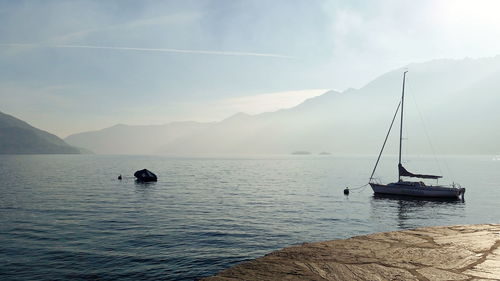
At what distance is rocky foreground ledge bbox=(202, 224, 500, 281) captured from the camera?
25.0 feet

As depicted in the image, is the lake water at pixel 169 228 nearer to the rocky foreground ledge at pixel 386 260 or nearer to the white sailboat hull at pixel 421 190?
the white sailboat hull at pixel 421 190

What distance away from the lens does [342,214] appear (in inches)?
1398

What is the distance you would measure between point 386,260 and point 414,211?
35.2m

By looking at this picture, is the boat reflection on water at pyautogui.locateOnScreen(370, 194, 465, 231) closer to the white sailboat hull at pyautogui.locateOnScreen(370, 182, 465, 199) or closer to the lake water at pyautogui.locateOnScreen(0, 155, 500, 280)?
the lake water at pyautogui.locateOnScreen(0, 155, 500, 280)

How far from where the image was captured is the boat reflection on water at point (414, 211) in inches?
1284

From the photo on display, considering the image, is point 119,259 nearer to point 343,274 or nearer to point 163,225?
point 163,225

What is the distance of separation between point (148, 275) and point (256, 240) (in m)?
8.53

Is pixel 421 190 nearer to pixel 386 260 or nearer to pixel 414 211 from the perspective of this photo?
pixel 414 211

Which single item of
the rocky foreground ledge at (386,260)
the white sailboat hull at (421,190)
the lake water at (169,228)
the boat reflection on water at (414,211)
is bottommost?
the boat reflection on water at (414,211)

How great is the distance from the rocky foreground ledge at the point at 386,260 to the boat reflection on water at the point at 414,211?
1933 cm

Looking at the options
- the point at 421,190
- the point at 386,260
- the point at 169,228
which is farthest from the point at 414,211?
the point at 386,260

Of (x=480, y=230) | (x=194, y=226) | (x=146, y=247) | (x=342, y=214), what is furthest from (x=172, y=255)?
(x=342, y=214)

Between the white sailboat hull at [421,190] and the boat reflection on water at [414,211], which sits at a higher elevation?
the white sailboat hull at [421,190]

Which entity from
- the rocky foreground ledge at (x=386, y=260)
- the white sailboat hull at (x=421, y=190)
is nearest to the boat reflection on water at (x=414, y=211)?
the white sailboat hull at (x=421, y=190)
